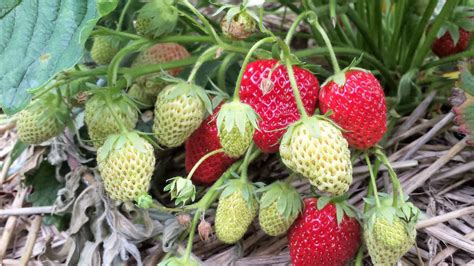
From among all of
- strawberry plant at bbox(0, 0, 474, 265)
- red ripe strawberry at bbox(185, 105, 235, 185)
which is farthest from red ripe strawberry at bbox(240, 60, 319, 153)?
red ripe strawberry at bbox(185, 105, 235, 185)

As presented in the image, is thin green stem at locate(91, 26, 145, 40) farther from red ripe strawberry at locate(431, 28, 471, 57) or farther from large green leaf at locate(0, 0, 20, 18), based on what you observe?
red ripe strawberry at locate(431, 28, 471, 57)

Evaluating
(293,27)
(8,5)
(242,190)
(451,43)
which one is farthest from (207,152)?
(451,43)

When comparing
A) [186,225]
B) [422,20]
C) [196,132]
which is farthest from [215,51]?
[422,20]

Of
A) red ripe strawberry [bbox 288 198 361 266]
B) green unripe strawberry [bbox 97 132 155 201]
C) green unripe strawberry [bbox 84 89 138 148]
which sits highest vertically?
green unripe strawberry [bbox 84 89 138 148]

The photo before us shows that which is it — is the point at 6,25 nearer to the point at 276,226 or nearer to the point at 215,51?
the point at 215,51

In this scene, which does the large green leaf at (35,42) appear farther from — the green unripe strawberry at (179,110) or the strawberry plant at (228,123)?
the green unripe strawberry at (179,110)

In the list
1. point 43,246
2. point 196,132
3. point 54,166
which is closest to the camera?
point 196,132
